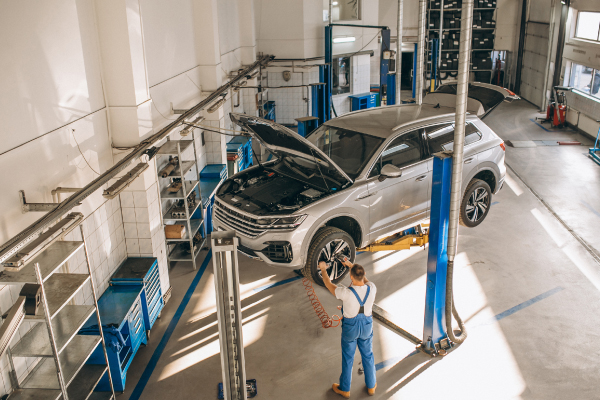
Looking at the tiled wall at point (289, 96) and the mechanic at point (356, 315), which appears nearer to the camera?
the mechanic at point (356, 315)

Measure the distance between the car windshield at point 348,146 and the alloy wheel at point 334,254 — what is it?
0.79 metres

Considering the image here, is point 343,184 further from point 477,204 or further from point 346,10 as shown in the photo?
point 346,10

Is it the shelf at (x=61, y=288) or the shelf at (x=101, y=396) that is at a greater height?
the shelf at (x=61, y=288)

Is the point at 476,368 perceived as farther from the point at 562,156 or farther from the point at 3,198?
the point at 562,156

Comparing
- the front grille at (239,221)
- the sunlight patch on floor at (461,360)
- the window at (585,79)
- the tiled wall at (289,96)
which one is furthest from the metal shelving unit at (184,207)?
the window at (585,79)

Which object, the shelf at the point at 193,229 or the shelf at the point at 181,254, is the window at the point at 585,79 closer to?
the shelf at the point at 193,229

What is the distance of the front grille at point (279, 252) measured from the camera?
5.31 m

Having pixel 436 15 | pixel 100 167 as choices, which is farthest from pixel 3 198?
pixel 436 15

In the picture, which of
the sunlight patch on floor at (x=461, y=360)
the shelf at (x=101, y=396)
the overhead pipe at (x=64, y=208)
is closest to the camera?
the overhead pipe at (x=64, y=208)

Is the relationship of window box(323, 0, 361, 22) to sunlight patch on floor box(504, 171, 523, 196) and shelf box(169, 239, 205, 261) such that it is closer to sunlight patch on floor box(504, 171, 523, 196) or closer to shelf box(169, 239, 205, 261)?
sunlight patch on floor box(504, 171, 523, 196)

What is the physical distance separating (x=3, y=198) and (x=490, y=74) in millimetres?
18183

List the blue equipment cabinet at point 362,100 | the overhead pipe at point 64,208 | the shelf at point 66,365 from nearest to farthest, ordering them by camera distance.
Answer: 1. the overhead pipe at point 64,208
2. the shelf at point 66,365
3. the blue equipment cabinet at point 362,100

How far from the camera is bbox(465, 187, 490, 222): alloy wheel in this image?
6802mm

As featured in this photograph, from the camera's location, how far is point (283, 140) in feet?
18.5
